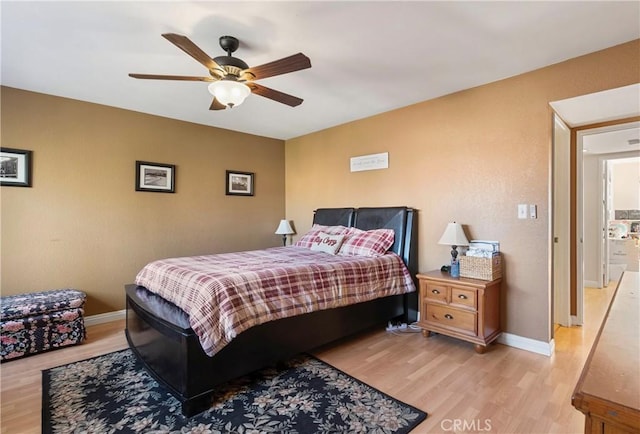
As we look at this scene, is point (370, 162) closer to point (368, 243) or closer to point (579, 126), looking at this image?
point (368, 243)

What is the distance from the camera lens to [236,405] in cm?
204

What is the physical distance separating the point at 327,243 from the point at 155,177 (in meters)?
2.33

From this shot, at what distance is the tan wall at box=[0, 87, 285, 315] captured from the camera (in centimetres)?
322

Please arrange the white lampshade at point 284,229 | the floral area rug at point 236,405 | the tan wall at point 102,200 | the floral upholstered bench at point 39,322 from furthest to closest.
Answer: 1. the white lampshade at point 284,229
2. the tan wall at point 102,200
3. the floral upholstered bench at point 39,322
4. the floral area rug at point 236,405

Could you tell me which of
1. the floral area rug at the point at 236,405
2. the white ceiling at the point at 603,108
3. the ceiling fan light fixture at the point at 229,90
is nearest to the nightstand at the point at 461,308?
the floral area rug at the point at 236,405

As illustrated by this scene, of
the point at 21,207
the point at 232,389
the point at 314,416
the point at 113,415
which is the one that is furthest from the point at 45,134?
the point at 314,416

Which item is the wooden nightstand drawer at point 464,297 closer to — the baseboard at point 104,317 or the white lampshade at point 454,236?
the white lampshade at point 454,236

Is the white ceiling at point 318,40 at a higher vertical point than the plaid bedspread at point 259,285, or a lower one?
higher

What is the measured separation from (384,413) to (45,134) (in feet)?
13.4

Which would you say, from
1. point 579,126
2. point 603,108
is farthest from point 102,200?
point 579,126

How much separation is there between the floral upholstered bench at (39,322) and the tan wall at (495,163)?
11.0 feet

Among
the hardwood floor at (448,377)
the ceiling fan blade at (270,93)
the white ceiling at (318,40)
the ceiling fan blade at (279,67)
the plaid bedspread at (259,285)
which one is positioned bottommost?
the hardwood floor at (448,377)

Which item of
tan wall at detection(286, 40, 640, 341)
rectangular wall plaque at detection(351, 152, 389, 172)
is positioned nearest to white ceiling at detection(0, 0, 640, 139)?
tan wall at detection(286, 40, 640, 341)

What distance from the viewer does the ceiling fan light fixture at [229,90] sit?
219 cm
